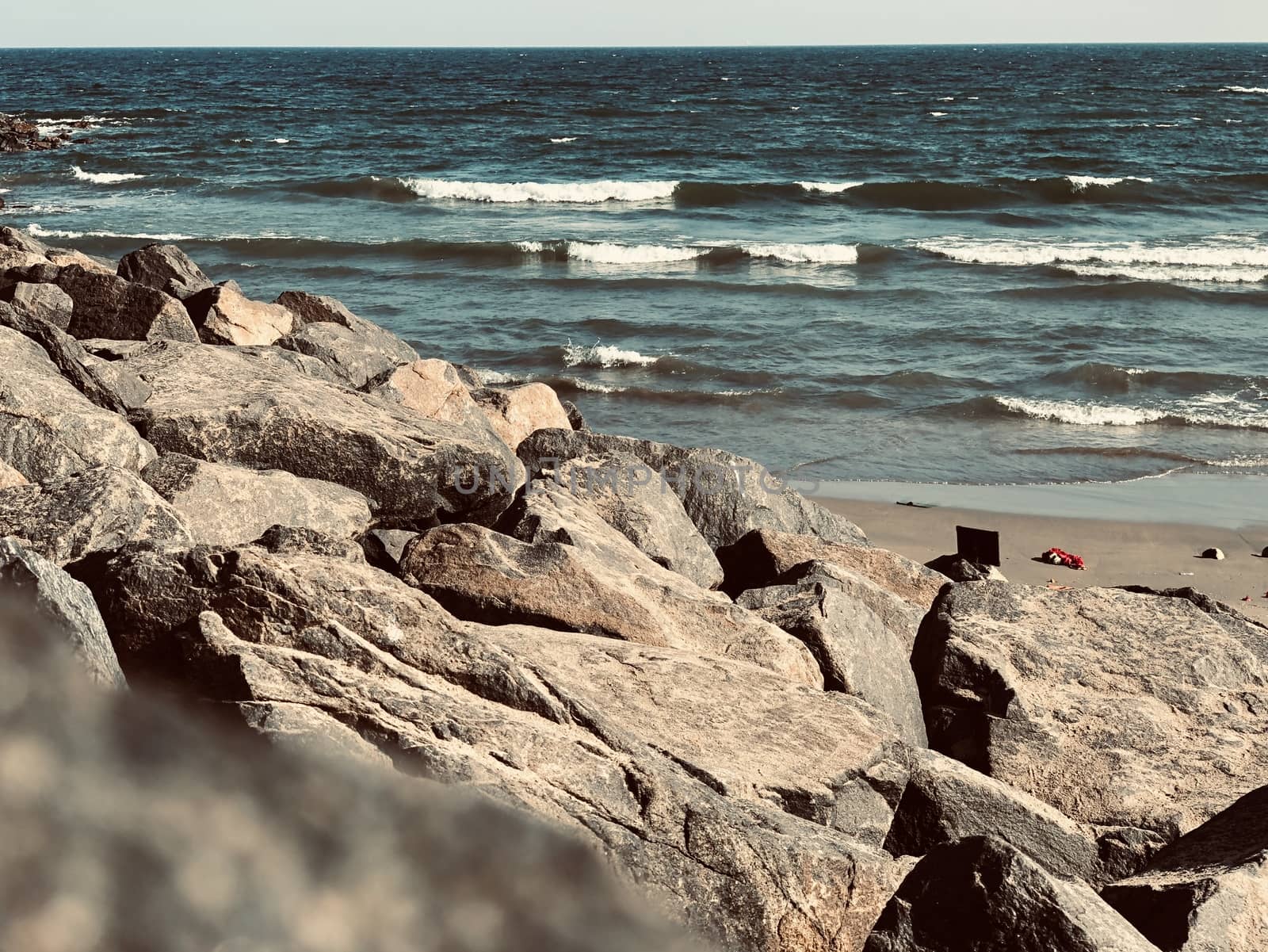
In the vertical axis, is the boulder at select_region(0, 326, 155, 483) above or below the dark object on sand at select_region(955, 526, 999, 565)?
above

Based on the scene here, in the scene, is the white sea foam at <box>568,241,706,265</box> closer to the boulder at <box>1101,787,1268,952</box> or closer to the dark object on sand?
the dark object on sand

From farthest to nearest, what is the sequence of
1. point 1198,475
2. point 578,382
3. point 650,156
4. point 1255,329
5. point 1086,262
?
1. point 650,156
2. point 1086,262
3. point 1255,329
4. point 578,382
5. point 1198,475

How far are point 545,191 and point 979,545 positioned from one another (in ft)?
71.0

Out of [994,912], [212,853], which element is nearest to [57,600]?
[212,853]

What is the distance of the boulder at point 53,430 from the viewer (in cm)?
473

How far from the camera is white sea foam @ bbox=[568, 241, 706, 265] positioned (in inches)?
767

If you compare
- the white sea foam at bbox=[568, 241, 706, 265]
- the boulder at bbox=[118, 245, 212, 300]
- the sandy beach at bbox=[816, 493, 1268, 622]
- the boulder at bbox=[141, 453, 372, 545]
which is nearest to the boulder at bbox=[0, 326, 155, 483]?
the boulder at bbox=[141, 453, 372, 545]

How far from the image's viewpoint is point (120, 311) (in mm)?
7625

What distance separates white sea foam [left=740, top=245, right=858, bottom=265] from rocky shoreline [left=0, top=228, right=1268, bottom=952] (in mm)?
12971

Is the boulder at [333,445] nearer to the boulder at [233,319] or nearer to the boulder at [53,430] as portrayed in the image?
the boulder at [53,430]

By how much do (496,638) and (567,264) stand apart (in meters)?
16.4

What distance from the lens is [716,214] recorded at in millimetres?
24422

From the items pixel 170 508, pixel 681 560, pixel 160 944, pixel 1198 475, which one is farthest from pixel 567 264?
pixel 160 944

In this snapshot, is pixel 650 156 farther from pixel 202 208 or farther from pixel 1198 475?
pixel 1198 475
